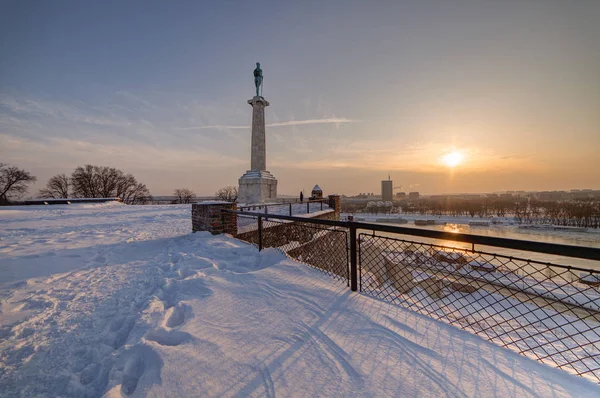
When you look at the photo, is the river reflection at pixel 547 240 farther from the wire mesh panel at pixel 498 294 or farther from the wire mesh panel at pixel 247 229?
the wire mesh panel at pixel 247 229

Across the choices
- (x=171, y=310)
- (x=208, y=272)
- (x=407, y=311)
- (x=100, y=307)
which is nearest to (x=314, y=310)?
(x=407, y=311)

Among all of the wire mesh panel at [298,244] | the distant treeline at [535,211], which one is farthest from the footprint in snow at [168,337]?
the distant treeline at [535,211]

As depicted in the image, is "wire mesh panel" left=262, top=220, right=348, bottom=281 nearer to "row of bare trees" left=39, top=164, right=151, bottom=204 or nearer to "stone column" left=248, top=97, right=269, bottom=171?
"stone column" left=248, top=97, right=269, bottom=171

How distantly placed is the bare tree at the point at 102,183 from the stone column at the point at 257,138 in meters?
20.5

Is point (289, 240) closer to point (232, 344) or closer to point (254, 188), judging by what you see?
point (232, 344)

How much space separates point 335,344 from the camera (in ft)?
7.09

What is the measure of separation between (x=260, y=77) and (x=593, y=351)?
79.5ft

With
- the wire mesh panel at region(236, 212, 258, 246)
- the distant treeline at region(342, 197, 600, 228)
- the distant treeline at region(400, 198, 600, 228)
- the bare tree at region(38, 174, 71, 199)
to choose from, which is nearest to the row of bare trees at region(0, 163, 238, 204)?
the bare tree at region(38, 174, 71, 199)

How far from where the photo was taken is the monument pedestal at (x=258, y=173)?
17078 mm

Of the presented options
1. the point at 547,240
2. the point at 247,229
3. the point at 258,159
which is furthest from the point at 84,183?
the point at 547,240

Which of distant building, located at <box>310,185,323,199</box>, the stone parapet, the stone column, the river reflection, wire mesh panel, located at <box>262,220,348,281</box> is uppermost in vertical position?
the stone column

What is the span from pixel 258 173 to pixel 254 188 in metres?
1.19

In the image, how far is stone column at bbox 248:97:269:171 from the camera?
18.4 m

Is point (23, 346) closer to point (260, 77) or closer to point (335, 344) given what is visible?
point (335, 344)
